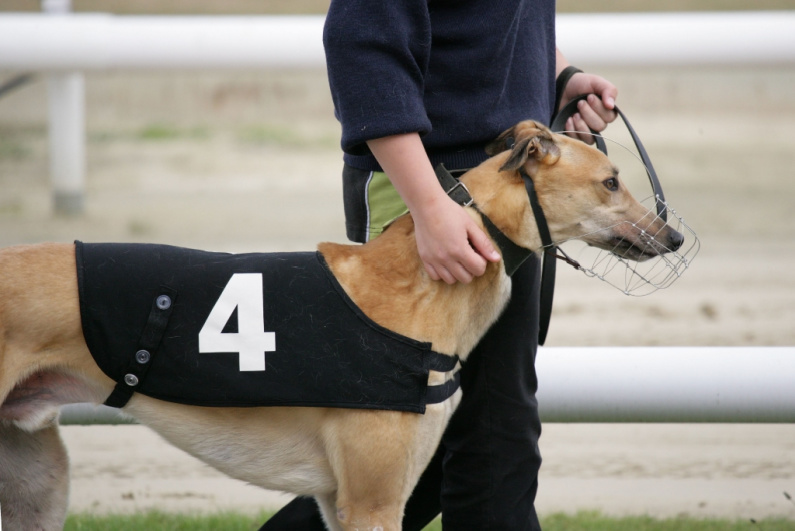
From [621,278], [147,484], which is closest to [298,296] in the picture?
[147,484]

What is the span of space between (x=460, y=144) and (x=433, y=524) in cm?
158

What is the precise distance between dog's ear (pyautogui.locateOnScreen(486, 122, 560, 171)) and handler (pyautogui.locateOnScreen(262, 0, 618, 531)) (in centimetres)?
4

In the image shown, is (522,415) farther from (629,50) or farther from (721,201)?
(721,201)

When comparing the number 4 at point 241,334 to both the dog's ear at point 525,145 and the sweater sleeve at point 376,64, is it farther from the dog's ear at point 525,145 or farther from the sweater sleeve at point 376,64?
the dog's ear at point 525,145

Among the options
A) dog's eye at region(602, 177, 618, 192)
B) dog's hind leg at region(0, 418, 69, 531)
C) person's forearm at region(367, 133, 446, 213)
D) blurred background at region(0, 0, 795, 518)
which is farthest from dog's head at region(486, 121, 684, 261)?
blurred background at region(0, 0, 795, 518)

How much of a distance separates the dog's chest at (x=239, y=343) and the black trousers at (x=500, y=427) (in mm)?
292

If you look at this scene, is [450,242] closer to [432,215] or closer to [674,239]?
[432,215]

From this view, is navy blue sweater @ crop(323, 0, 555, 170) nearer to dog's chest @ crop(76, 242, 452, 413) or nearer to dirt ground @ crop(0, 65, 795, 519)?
dog's chest @ crop(76, 242, 452, 413)

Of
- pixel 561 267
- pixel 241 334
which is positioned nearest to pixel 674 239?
A: pixel 241 334

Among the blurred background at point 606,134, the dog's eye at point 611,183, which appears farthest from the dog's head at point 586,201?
the blurred background at point 606,134

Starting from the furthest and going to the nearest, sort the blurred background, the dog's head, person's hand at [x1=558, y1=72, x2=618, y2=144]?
1. the blurred background
2. person's hand at [x1=558, y1=72, x2=618, y2=144]
3. the dog's head

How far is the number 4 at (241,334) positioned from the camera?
6.69 ft

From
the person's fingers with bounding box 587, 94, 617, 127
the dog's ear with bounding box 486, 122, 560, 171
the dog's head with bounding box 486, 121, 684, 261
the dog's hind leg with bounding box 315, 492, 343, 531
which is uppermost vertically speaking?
the person's fingers with bounding box 587, 94, 617, 127

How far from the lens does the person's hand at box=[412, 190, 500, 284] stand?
1.98 meters
